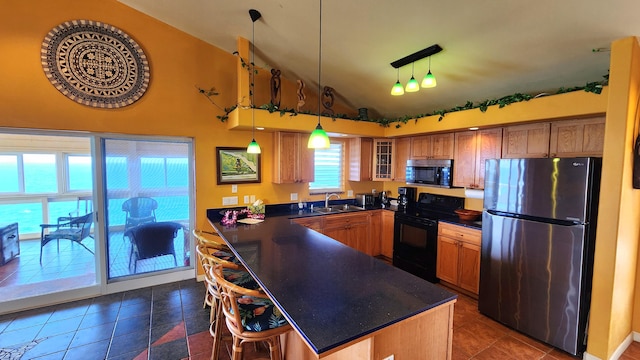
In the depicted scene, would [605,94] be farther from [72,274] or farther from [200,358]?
[72,274]

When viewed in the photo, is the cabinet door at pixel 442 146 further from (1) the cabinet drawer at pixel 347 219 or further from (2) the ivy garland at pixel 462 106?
(1) the cabinet drawer at pixel 347 219

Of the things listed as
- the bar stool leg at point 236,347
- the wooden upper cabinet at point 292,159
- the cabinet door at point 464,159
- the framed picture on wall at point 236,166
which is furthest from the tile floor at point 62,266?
the cabinet door at point 464,159

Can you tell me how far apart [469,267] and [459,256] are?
6.3 inches

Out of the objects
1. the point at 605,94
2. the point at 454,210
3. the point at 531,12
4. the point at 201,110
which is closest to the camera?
the point at 531,12

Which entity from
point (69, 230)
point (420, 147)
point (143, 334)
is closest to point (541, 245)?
point (420, 147)

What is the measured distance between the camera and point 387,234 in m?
4.48

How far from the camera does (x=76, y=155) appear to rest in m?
3.35

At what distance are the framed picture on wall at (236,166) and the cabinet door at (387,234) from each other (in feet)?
6.95

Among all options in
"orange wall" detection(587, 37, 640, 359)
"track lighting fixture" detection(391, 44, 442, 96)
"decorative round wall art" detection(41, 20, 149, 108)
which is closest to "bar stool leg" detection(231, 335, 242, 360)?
"track lighting fixture" detection(391, 44, 442, 96)

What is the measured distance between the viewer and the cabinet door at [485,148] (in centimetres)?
332

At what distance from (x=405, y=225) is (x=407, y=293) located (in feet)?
8.62

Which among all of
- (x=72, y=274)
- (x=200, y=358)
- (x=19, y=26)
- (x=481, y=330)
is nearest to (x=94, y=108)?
(x=19, y=26)

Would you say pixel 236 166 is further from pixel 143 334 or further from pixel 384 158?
pixel 384 158

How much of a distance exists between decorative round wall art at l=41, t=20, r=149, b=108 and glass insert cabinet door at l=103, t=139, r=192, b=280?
1.85 ft
